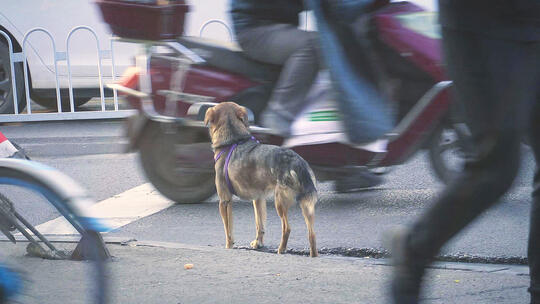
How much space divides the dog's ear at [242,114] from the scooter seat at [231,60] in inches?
13.7

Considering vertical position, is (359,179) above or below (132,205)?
above

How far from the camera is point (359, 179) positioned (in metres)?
5.51

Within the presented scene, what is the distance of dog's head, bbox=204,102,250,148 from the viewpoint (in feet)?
17.6

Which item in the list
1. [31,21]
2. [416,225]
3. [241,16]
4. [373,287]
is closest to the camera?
[416,225]

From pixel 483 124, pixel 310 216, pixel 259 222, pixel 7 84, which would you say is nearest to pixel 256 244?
pixel 259 222

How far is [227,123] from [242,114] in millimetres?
110

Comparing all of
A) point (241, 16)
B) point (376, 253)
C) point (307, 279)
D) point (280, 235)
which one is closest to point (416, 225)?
point (307, 279)

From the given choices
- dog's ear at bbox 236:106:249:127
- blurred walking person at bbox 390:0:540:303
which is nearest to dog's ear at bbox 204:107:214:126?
dog's ear at bbox 236:106:249:127

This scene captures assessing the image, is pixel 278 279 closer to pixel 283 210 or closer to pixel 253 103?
pixel 283 210

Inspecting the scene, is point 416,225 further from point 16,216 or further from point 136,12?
point 136,12

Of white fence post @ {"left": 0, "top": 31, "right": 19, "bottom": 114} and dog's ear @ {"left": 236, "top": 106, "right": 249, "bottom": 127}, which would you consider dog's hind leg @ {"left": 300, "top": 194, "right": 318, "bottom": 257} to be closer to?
dog's ear @ {"left": 236, "top": 106, "right": 249, "bottom": 127}

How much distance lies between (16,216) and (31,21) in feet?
28.2

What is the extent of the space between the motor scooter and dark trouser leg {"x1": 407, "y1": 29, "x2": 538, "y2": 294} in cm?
256

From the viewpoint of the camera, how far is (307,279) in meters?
3.98
